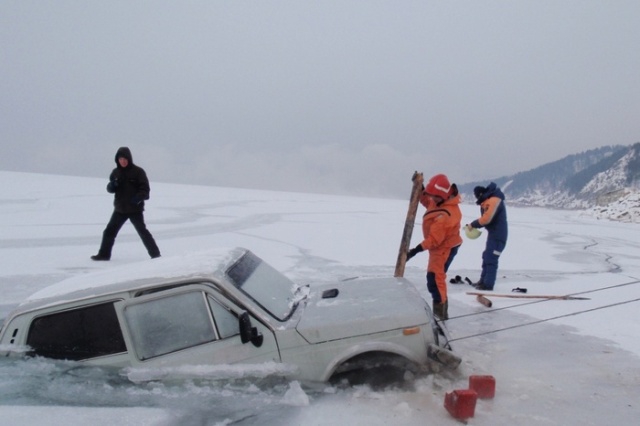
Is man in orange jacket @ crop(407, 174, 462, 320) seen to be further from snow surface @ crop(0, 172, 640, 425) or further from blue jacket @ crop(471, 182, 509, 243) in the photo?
blue jacket @ crop(471, 182, 509, 243)

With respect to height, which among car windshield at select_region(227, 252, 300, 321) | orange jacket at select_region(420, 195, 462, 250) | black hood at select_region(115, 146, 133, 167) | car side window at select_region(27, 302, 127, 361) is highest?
black hood at select_region(115, 146, 133, 167)

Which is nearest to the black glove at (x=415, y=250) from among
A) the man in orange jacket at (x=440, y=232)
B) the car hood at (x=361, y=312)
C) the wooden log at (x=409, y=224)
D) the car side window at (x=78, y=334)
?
the man in orange jacket at (x=440, y=232)

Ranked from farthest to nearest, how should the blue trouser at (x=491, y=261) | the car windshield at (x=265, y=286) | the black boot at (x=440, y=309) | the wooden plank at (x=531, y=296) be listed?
the blue trouser at (x=491, y=261)
the wooden plank at (x=531, y=296)
the black boot at (x=440, y=309)
the car windshield at (x=265, y=286)

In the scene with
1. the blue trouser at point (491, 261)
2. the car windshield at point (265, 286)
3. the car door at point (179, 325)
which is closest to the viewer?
the car door at point (179, 325)

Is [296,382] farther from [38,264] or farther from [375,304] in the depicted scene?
[38,264]

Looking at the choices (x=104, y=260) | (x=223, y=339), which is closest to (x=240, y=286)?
(x=223, y=339)

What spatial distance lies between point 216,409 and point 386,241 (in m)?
9.55

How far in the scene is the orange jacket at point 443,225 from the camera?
5414mm

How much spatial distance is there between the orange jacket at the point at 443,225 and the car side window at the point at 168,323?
285 cm

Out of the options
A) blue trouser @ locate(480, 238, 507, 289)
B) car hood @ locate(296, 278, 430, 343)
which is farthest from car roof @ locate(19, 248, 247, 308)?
blue trouser @ locate(480, 238, 507, 289)

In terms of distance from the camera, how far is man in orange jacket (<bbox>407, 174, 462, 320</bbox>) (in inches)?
214

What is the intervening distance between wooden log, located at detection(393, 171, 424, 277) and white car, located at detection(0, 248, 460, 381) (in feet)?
8.25

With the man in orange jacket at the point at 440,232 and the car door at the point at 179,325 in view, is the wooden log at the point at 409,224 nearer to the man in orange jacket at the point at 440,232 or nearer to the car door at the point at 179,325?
the man in orange jacket at the point at 440,232

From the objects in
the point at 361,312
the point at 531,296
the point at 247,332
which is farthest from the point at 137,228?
the point at 531,296
